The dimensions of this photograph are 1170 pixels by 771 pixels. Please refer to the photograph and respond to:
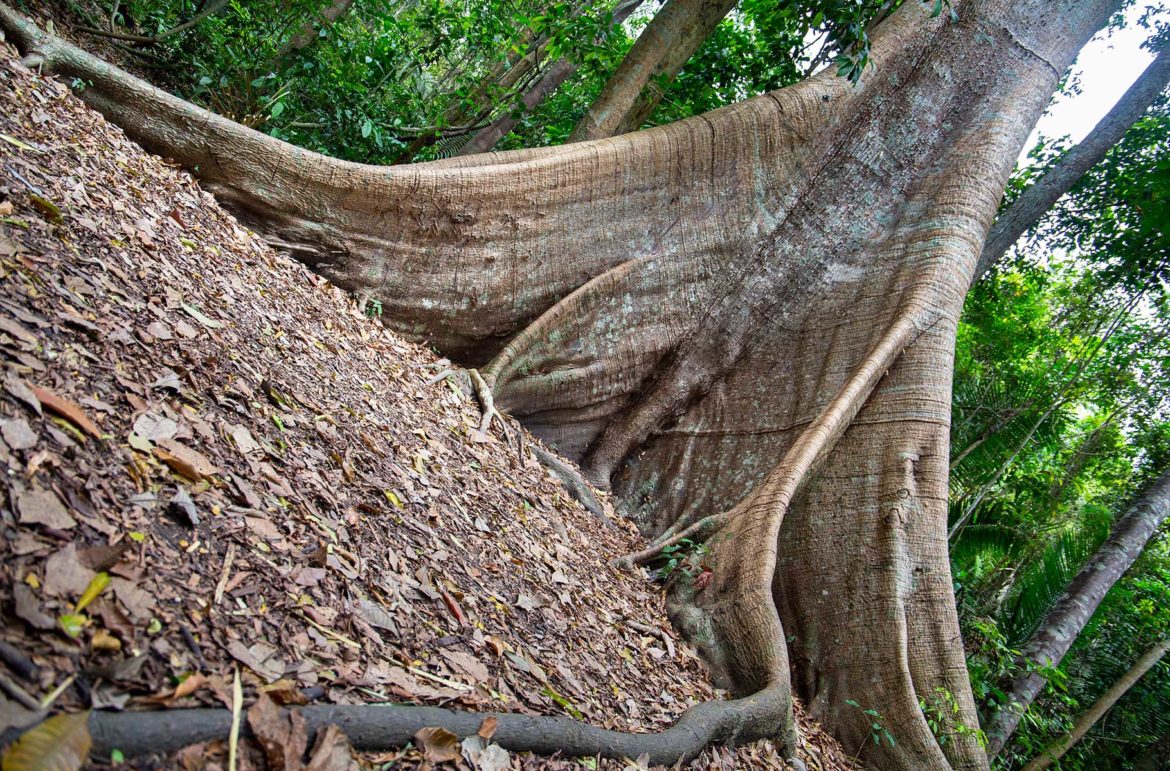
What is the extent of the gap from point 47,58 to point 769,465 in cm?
448

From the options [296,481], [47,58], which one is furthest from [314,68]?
[296,481]

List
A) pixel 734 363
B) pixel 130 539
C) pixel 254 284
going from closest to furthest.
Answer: pixel 130 539 → pixel 254 284 → pixel 734 363

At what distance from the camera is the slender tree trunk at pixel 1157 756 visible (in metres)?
6.62

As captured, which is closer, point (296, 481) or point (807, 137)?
point (296, 481)

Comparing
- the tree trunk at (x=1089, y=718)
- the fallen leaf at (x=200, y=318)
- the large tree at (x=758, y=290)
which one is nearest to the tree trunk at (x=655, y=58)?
the large tree at (x=758, y=290)

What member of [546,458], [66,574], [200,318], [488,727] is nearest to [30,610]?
[66,574]

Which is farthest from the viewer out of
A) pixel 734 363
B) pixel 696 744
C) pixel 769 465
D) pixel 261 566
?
pixel 734 363

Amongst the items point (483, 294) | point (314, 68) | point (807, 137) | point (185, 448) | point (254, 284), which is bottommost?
point (185, 448)

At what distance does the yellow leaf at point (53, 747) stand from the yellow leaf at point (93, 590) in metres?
0.24

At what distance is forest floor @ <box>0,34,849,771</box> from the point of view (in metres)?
1.42

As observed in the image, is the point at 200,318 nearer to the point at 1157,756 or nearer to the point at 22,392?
the point at 22,392

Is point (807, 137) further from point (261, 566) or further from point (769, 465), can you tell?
point (261, 566)

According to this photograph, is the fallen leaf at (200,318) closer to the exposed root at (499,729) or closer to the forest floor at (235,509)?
the forest floor at (235,509)

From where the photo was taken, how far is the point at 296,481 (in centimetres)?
230
